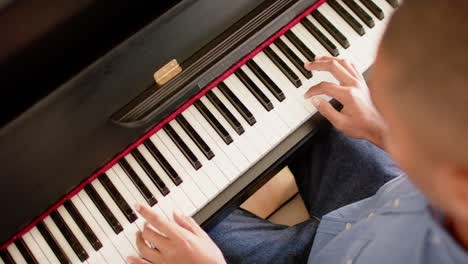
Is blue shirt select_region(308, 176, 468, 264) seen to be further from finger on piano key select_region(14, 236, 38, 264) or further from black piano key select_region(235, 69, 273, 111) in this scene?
finger on piano key select_region(14, 236, 38, 264)

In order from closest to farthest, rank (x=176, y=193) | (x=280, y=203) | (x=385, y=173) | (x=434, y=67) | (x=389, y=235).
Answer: (x=434, y=67)
(x=389, y=235)
(x=176, y=193)
(x=385, y=173)
(x=280, y=203)

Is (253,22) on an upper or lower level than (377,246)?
upper

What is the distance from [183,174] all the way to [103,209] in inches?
11.3

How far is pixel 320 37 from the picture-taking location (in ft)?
4.44

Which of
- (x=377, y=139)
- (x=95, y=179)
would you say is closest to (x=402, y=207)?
(x=377, y=139)

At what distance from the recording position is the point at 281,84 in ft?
4.30

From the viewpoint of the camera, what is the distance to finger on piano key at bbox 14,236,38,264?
3.87ft

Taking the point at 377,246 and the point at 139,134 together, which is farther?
the point at 139,134

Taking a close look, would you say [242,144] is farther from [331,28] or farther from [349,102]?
[331,28]

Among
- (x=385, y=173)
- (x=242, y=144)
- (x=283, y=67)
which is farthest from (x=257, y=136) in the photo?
(x=385, y=173)

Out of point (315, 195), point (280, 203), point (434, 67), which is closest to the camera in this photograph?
point (434, 67)

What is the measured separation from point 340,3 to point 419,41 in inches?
36.5

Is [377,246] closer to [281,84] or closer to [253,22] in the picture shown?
[281,84]

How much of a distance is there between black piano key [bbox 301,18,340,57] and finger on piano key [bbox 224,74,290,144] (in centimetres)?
32
